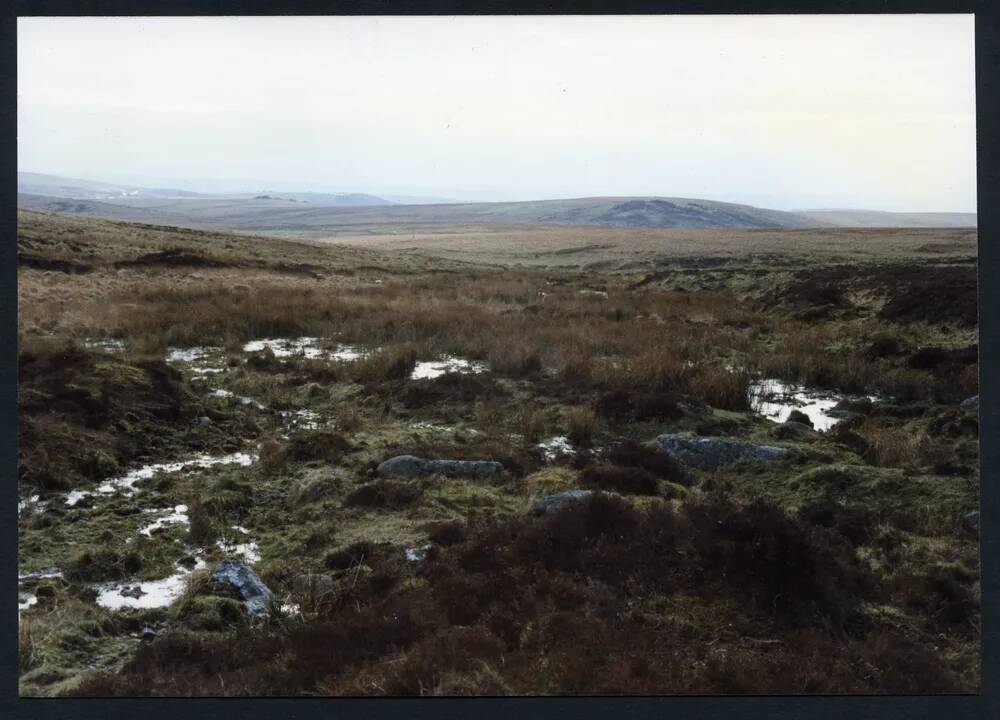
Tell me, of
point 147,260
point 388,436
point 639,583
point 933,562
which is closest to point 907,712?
point 639,583

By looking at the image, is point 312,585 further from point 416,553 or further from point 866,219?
point 866,219

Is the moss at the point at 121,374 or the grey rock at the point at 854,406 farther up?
the moss at the point at 121,374

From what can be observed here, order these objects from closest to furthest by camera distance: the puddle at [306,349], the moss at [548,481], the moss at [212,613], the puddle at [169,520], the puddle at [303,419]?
the moss at [212,613], the puddle at [169,520], the moss at [548,481], the puddle at [303,419], the puddle at [306,349]

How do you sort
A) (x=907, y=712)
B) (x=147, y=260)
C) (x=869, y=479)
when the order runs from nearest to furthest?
(x=907, y=712) < (x=869, y=479) < (x=147, y=260)

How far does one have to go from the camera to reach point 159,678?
5820 millimetres

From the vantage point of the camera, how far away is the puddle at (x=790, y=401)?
12.8m

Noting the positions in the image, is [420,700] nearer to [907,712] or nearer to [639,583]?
[639,583]

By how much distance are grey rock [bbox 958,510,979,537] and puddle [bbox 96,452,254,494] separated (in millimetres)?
8518

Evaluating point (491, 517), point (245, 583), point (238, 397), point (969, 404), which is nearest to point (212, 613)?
point (245, 583)

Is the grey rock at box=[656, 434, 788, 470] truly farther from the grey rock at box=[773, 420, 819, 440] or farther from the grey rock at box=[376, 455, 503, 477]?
the grey rock at box=[376, 455, 503, 477]

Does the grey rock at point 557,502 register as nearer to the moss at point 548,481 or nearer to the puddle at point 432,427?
the moss at point 548,481

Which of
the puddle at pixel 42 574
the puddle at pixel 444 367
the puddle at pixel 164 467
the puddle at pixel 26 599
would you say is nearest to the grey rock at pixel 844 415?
the puddle at pixel 444 367

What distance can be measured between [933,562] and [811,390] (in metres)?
7.10

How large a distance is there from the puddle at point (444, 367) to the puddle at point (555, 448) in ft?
11.1
